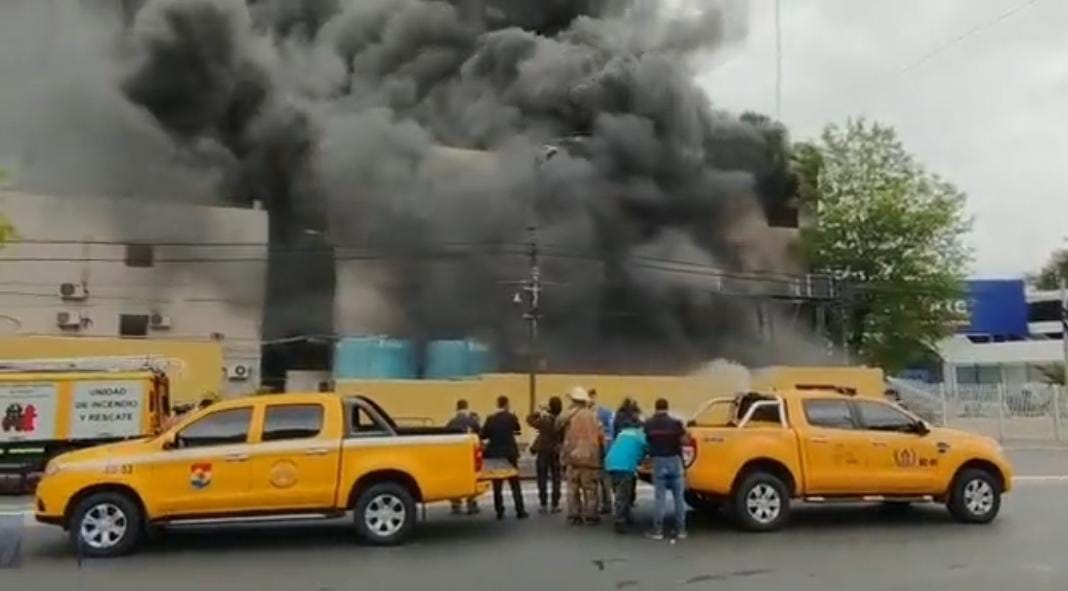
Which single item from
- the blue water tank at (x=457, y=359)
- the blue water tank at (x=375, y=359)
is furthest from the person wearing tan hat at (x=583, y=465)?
the blue water tank at (x=375, y=359)

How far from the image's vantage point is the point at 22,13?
40.2 meters

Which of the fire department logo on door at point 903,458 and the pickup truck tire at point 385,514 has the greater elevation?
the fire department logo on door at point 903,458

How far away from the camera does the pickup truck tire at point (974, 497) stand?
11.3 m

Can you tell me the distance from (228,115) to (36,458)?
83.7 feet

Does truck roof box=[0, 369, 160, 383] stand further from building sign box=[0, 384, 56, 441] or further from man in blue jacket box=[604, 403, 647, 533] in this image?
man in blue jacket box=[604, 403, 647, 533]

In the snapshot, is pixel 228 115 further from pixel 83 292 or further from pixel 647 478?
pixel 647 478

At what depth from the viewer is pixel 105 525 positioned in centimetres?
967

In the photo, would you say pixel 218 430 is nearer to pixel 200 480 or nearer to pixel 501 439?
pixel 200 480

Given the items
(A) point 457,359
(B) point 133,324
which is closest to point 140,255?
(B) point 133,324

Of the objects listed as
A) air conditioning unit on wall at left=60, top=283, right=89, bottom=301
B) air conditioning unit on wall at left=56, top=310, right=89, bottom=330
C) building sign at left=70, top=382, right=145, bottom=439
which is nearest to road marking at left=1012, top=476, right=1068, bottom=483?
building sign at left=70, top=382, right=145, bottom=439

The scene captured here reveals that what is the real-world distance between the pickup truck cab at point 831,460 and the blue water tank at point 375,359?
896 inches

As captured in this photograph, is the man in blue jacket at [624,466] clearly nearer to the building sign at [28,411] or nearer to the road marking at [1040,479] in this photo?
the road marking at [1040,479]

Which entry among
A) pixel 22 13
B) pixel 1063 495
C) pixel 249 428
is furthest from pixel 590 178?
pixel 249 428

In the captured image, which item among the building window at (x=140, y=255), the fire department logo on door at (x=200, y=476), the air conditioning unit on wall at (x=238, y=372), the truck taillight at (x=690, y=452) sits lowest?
the fire department logo on door at (x=200, y=476)
